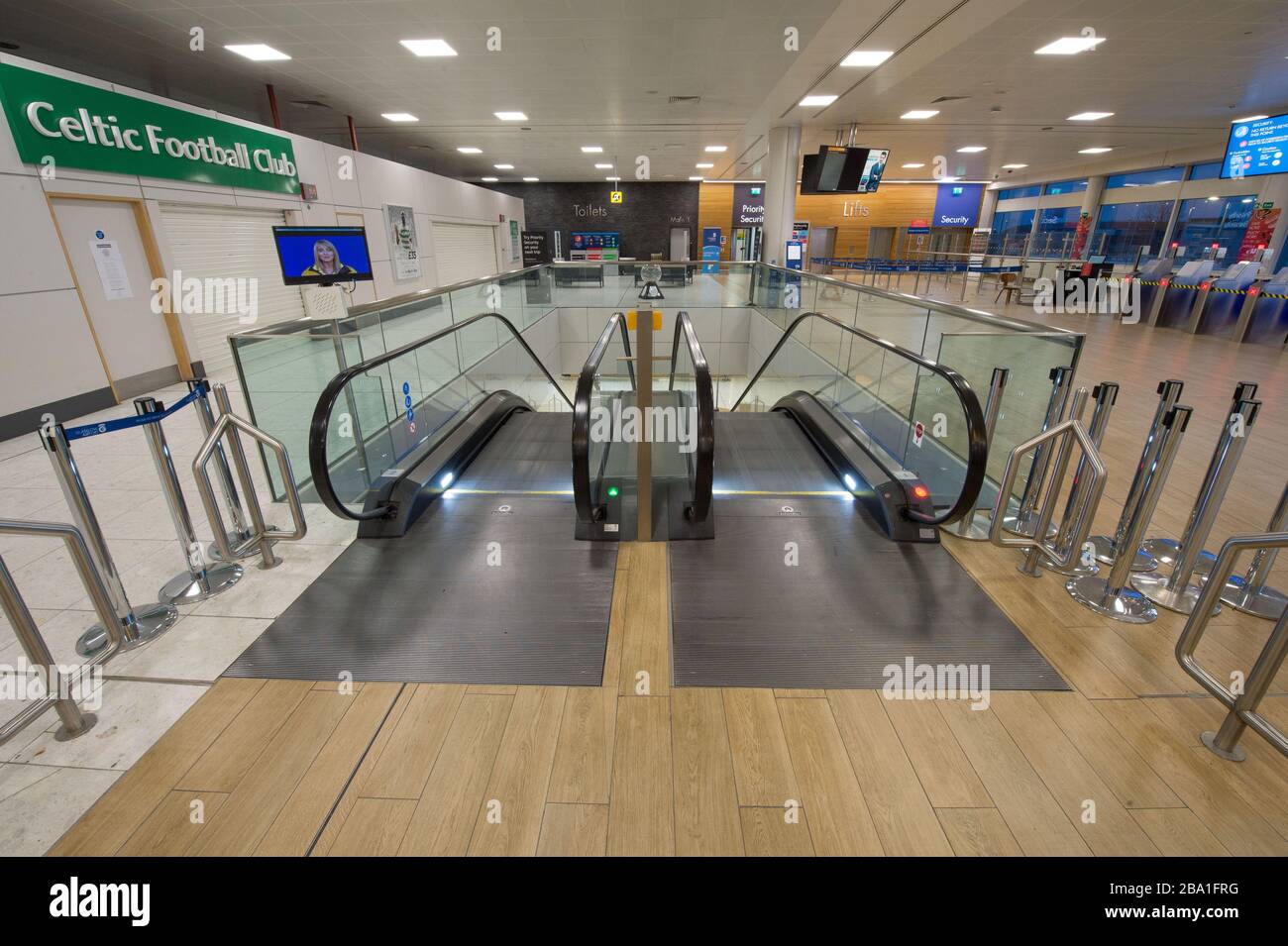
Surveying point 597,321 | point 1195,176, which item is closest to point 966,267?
point 1195,176

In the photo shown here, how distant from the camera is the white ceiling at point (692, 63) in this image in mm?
5336

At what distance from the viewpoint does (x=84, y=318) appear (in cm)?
548

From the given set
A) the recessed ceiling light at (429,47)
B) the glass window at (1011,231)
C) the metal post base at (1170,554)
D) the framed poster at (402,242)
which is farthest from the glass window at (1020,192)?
the metal post base at (1170,554)

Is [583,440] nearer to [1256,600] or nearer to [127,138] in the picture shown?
[1256,600]

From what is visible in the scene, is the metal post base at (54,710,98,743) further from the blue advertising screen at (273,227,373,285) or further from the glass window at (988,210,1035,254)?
the glass window at (988,210,1035,254)

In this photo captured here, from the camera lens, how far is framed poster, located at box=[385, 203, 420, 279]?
11.1m

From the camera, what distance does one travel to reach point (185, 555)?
9.38 feet

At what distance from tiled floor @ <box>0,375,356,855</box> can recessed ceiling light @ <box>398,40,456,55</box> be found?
4993mm

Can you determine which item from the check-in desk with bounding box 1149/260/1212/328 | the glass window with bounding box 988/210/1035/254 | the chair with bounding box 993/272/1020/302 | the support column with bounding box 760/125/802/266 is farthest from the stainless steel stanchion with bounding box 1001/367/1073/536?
the glass window with bounding box 988/210/1035/254

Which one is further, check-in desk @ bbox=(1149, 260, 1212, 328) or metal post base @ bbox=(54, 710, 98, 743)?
check-in desk @ bbox=(1149, 260, 1212, 328)

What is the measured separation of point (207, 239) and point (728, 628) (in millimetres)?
8386

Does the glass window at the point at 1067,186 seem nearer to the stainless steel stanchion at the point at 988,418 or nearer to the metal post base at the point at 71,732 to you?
the stainless steel stanchion at the point at 988,418

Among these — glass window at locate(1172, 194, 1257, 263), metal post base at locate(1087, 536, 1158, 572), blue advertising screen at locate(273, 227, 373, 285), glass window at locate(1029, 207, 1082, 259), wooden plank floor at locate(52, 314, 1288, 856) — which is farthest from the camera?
glass window at locate(1029, 207, 1082, 259)
